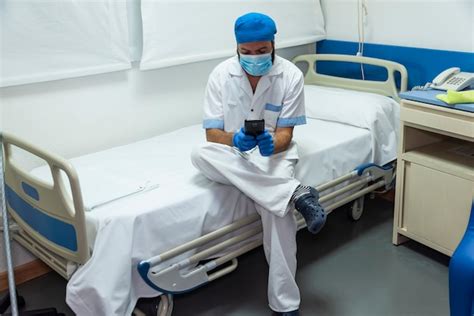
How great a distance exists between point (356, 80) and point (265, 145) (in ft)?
4.45

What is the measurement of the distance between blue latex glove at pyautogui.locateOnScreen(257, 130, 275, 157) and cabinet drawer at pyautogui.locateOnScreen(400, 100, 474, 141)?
749mm

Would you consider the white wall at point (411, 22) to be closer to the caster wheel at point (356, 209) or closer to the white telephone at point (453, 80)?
the white telephone at point (453, 80)

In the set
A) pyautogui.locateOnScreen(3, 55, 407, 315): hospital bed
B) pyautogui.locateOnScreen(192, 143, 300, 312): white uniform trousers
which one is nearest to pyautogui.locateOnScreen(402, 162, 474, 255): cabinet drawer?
pyautogui.locateOnScreen(3, 55, 407, 315): hospital bed

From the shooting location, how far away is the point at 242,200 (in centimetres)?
220

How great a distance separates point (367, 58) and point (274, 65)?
1.06 m

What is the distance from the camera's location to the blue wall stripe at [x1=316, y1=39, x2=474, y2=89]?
2.78 meters

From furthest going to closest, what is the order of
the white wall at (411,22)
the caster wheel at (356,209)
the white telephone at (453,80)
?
the caster wheel at (356,209), the white wall at (411,22), the white telephone at (453,80)

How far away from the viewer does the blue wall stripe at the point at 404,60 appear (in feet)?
9.11

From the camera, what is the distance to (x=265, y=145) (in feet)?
6.96

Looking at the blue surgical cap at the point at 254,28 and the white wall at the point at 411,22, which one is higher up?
the blue surgical cap at the point at 254,28

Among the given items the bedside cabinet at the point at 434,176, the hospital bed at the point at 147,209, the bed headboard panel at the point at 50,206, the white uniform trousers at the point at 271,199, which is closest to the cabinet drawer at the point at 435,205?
the bedside cabinet at the point at 434,176

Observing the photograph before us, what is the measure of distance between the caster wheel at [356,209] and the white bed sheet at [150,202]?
31 cm

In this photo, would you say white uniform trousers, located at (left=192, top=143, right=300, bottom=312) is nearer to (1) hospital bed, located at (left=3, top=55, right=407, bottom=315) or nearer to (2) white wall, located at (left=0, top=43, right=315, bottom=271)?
(1) hospital bed, located at (left=3, top=55, right=407, bottom=315)

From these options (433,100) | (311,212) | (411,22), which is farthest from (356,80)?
(311,212)
